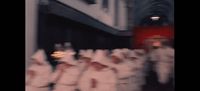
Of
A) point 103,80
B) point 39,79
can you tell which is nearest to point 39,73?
point 39,79

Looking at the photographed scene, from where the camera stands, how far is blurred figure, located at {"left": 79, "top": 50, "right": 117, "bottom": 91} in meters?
2.76

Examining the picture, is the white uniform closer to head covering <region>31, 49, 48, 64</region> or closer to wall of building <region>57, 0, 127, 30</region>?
wall of building <region>57, 0, 127, 30</region>

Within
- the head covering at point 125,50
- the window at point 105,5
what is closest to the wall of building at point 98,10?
the window at point 105,5

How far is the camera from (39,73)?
9.35 feet

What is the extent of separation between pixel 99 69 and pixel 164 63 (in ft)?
1.20

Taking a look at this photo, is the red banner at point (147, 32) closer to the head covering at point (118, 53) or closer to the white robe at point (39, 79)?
the head covering at point (118, 53)

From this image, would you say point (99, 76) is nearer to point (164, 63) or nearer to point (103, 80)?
point (103, 80)

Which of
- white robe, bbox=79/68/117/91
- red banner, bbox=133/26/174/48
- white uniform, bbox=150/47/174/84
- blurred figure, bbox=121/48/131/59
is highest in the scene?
red banner, bbox=133/26/174/48

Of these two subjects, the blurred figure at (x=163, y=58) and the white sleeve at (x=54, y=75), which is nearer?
the blurred figure at (x=163, y=58)

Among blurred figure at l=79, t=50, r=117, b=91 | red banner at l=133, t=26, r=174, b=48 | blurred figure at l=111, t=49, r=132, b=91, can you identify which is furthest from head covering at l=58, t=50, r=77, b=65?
red banner at l=133, t=26, r=174, b=48

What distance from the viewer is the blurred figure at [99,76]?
2758 mm

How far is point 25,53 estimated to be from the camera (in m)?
2.89

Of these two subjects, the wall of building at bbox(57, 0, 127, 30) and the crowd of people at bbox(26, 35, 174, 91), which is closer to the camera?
the crowd of people at bbox(26, 35, 174, 91)
